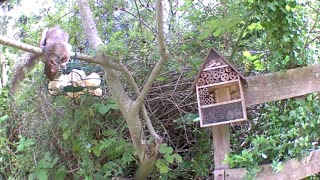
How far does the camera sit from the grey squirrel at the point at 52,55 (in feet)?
6.55

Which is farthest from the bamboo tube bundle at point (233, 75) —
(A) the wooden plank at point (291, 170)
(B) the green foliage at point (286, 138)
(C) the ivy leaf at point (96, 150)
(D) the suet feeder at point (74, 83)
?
(C) the ivy leaf at point (96, 150)

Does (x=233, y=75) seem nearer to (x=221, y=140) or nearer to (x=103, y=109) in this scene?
(x=221, y=140)

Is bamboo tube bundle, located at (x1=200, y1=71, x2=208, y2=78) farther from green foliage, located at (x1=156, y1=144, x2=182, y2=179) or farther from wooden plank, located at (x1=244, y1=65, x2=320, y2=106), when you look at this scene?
green foliage, located at (x1=156, y1=144, x2=182, y2=179)

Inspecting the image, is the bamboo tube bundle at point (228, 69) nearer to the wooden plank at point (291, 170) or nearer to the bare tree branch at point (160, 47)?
the bare tree branch at point (160, 47)

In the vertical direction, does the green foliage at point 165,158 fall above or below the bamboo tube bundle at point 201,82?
below

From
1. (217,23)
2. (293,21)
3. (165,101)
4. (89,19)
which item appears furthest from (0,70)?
(293,21)

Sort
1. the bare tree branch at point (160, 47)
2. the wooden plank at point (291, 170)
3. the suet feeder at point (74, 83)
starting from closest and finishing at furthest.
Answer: the bare tree branch at point (160, 47)
the wooden plank at point (291, 170)
the suet feeder at point (74, 83)

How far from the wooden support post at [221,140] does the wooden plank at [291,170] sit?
41mm

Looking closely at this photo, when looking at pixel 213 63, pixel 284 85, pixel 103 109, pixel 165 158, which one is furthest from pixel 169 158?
pixel 284 85

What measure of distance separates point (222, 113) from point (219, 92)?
10 cm

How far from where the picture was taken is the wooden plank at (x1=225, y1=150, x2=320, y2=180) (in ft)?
6.02

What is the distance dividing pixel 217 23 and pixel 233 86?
30 cm

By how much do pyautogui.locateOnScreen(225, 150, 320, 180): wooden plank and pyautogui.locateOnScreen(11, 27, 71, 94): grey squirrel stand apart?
930 millimetres

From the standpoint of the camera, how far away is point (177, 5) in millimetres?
2656
